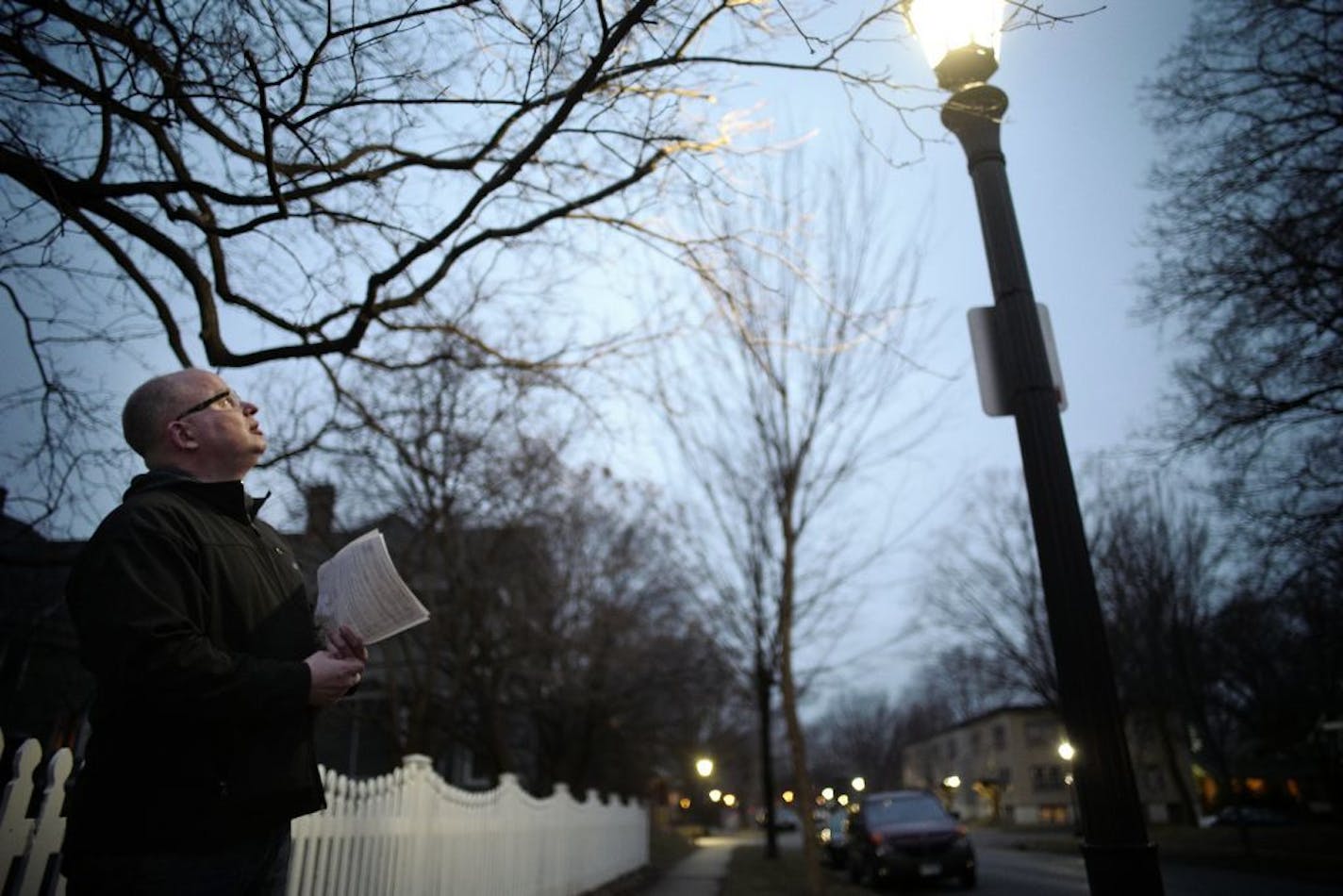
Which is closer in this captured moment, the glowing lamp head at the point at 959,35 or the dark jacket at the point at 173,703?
the dark jacket at the point at 173,703

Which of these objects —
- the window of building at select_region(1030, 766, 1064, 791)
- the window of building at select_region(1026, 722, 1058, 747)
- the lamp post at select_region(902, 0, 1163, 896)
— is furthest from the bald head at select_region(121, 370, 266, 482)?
the window of building at select_region(1030, 766, 1064, 791)

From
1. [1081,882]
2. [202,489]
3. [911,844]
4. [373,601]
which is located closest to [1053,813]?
[1081,882]

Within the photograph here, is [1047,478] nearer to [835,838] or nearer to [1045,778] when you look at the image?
[835,838]

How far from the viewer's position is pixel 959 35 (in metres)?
3.38

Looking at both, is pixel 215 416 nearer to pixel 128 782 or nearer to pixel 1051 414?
pixel 128 782

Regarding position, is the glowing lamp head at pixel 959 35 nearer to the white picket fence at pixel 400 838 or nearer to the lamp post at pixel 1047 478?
the lamp post at pixel 1047 478

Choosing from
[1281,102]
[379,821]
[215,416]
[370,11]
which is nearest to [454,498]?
[379,821]

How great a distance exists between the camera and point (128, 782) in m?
1.73

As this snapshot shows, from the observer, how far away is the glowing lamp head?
3.32m

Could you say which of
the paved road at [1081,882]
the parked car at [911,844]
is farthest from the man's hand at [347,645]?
the parked car at [911,844]

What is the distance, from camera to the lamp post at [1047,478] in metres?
2.56

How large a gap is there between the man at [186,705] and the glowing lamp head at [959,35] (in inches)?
131

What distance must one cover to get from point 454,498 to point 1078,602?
11034 millimetres

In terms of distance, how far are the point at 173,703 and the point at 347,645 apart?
395 millimetres
